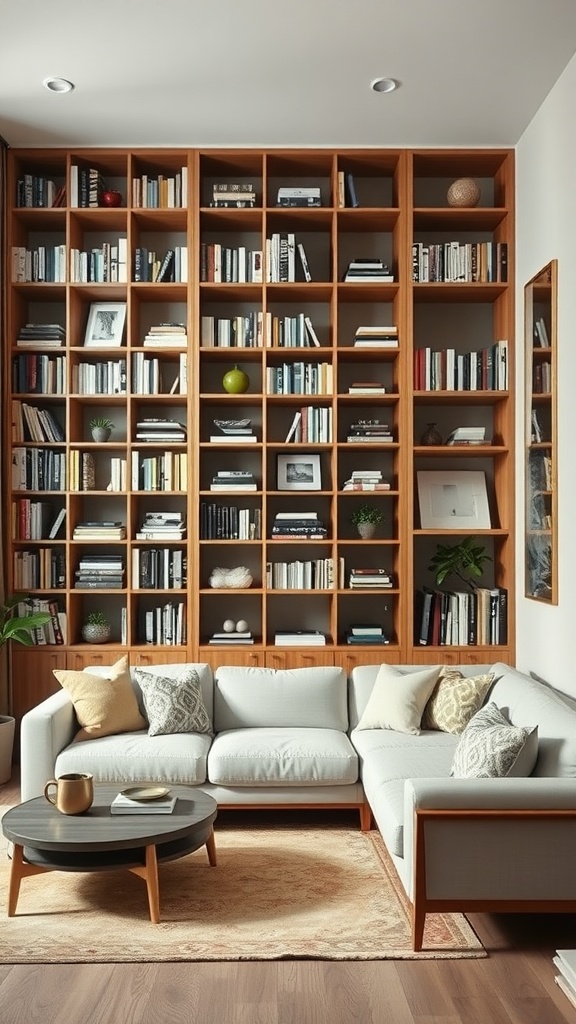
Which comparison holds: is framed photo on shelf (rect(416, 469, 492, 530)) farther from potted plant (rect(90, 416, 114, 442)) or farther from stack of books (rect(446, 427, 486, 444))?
potted plant (rect(90, 416, 114, 442))

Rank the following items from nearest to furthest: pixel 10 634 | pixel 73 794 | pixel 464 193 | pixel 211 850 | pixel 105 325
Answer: pixel 73 794, pixel 211 850, pixel 10 634, pixel 464 193, pixel 105 325

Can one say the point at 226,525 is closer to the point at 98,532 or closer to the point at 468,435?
the point at 98,532

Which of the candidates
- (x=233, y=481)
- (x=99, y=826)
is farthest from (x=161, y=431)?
(x=99, y=826)

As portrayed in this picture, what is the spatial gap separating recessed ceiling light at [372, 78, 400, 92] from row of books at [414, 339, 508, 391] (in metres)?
1.42

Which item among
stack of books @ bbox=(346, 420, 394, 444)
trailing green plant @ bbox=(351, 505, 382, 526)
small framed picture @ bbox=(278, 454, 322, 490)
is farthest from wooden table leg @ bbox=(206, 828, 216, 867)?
stack of books @ bbox=(346, 420, 394, 444)

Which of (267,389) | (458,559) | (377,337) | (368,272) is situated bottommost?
(458,559)

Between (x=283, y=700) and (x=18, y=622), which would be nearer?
(x=283, y=700)

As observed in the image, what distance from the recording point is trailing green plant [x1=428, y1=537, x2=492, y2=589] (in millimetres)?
5539

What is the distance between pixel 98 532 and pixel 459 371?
89.6 inches

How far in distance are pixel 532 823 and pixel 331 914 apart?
835mm

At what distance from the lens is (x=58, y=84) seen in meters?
4.71

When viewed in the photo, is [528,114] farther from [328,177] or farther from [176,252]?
[176,252]

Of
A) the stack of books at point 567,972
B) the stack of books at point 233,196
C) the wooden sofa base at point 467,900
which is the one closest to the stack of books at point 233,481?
the stack of books at point 233,196

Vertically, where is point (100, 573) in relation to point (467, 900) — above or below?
above
